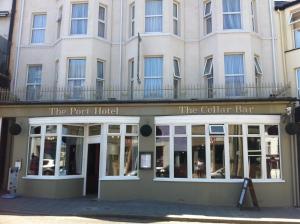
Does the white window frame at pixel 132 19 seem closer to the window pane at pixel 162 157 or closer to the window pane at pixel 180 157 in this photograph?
the window pane at pixel 162 157

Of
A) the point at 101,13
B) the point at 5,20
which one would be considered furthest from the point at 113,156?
the point at 5,20

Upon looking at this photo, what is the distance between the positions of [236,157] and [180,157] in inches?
90.8

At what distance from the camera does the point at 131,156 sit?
15.9m

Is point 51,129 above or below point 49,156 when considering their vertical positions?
above

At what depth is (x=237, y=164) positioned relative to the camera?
15086 millimetres

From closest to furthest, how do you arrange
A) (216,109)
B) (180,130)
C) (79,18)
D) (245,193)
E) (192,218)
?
(192,218)
(245,193)
(216,109)
(180,130)
(79,18)

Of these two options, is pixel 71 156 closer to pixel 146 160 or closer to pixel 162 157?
pixel 146 160

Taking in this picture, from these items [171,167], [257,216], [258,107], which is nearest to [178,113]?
[171,167]

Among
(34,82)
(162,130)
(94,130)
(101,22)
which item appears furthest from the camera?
(34,82)

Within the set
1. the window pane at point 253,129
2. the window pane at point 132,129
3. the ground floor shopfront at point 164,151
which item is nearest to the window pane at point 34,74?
the ground floor shopfront at point 164,151

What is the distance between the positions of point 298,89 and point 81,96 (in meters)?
10.1

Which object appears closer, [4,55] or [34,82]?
[34,82]

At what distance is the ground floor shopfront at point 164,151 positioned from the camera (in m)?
14.9

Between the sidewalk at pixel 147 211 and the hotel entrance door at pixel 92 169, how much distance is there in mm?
2284
